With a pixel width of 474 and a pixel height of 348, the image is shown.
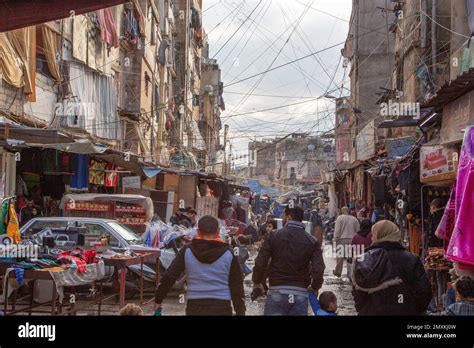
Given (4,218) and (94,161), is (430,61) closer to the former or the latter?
(94,161)

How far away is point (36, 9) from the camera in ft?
27.3

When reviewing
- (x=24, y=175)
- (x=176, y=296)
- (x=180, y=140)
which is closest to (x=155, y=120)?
(x=180, y=140)

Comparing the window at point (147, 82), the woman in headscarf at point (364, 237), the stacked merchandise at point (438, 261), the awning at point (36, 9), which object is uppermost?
the window at point (147, 82)

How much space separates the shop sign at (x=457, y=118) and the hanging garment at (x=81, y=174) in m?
8.74

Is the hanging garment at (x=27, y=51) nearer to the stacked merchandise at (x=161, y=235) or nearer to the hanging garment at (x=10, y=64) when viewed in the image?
the hanging garment at (x=10, y=64)

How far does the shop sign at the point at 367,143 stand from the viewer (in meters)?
25.3

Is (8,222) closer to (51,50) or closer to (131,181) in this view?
(51,50)

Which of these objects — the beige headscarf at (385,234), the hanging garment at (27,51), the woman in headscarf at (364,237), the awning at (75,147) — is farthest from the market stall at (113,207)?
the beige headscarf at (385,234)

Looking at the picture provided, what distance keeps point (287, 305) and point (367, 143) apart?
20188 millimetres

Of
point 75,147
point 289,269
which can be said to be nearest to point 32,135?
point 75,147

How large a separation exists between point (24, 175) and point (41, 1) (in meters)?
7.89

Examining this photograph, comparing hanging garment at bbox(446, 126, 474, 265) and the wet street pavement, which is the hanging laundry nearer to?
the wet street pavement

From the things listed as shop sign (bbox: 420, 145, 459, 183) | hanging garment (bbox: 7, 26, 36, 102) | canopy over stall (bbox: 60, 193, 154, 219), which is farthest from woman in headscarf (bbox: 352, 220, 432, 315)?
hanging garment (bbox: 7, 26, 36, 102)

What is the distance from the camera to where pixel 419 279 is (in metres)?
5.82
